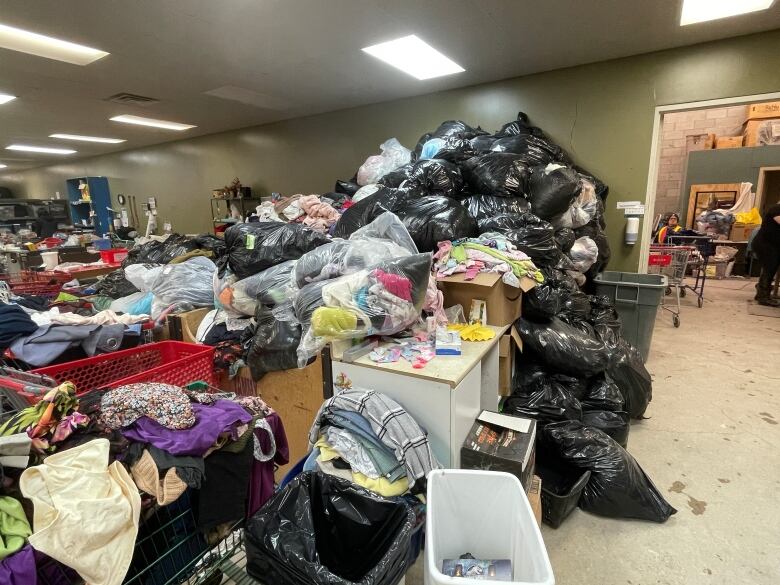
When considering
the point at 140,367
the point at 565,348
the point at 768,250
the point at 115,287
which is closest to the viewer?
the point at 140,367

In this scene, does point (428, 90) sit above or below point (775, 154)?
above

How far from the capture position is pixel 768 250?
4.82 meters

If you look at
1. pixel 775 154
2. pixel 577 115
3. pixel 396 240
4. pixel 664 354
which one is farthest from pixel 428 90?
pixel 775 154

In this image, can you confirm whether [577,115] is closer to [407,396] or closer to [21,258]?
[407,396]

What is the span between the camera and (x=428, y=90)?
4410 millimetres

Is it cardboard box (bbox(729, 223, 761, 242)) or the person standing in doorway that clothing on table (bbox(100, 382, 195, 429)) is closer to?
the person standing in doorway

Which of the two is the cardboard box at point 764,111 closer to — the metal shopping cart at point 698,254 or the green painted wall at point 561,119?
the metal shopping cart at point 698,254

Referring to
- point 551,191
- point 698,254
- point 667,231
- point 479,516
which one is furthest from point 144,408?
point 667,231

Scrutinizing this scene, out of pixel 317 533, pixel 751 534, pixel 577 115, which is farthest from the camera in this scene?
pixel 577 115

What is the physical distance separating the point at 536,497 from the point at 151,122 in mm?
6525

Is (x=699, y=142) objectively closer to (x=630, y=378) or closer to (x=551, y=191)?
(x=551, y=191)

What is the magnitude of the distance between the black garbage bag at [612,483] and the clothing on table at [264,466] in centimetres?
131

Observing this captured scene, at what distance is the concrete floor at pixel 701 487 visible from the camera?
1495 mm

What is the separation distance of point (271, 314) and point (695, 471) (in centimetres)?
225
